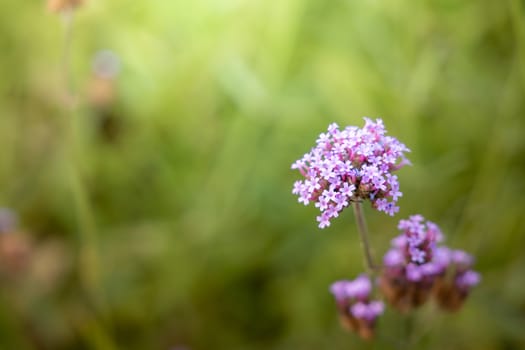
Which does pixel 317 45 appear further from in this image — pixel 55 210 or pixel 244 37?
pixel 55 210

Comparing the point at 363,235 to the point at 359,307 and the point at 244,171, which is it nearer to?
the point at 359,307

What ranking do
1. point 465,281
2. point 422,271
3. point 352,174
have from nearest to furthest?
point 352,174 → point 422,271 → point 465,281

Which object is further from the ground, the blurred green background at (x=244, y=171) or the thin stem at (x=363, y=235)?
the blurred green background at (x=244, y=171)

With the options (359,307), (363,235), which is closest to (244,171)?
(359,307)

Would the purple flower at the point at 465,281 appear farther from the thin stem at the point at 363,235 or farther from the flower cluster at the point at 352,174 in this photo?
the flower cluster at the point at 352,174

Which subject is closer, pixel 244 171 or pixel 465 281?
pixel 465 281

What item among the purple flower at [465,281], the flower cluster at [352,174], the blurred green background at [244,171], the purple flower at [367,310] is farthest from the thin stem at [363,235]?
the blurred green background at [244,171]
